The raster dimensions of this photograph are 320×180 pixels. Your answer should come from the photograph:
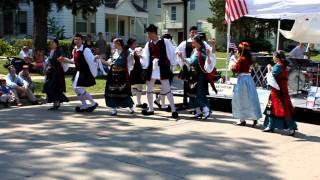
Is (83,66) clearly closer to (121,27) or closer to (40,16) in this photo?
(40,16)

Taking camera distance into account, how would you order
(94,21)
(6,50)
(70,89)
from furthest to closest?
1. (94,21)
2. (6,50)
3. (70,89)

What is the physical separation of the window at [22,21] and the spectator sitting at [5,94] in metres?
29.3

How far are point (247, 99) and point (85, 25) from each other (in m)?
35.2

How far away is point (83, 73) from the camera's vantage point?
1127 cm

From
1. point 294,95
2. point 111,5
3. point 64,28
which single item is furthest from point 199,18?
point 294,95

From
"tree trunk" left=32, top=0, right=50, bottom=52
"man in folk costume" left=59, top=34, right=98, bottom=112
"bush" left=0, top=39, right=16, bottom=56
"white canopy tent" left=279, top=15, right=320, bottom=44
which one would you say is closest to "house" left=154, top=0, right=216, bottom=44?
"bush" left=0, top=39, right=16, bottom=56

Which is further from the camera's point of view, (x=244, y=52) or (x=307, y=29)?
(x=307, y=29)

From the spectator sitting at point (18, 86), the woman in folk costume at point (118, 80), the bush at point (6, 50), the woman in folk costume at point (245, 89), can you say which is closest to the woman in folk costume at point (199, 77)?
the woman in folk costume at point (245, 89)

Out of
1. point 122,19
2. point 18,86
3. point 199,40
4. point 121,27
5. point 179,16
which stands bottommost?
point 18,86

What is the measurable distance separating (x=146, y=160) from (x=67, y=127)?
2.86 meters

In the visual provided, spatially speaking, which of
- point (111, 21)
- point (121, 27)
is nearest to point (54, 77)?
point (111, 21)

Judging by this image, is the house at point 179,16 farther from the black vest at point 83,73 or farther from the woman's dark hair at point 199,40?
the woman's dark hair at point 199,40

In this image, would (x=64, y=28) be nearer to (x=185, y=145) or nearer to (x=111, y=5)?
(x=111, y=5)

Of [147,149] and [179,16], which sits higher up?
[179,16]
